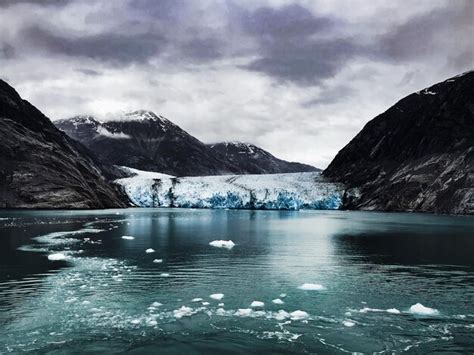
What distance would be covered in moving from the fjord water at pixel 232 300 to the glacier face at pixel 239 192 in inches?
4581

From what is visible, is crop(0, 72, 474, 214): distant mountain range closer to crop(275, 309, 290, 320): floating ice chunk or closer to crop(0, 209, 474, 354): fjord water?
crop(0, 209, 474, 354): fjord water

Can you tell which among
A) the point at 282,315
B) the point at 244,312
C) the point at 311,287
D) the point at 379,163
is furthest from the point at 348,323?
the point at 379,163

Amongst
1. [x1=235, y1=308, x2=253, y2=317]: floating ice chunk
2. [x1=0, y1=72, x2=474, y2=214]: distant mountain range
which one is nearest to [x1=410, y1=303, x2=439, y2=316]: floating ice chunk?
[x1=235, y1=308, x2=253, y2=317]: floating ice chunk

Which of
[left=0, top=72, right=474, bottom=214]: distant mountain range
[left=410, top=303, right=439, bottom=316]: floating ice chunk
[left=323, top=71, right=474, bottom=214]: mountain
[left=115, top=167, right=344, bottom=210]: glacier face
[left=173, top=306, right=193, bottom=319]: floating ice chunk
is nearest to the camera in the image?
[left=173, top=306, right=193, bottom=319]: floating ice chunk

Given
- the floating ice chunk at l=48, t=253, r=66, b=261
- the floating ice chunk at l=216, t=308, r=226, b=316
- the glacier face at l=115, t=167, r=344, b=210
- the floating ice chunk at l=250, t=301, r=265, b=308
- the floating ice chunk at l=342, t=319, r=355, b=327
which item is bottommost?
the floating ice chunk at l=342, t=319, r=355, b=327

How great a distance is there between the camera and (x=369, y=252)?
38.1 m

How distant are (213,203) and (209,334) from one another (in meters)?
144

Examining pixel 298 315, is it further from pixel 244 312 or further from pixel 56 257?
pixel 56 257

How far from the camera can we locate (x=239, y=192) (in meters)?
156

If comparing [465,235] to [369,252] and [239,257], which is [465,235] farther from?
[239,257]

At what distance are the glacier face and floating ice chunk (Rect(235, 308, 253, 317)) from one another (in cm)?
13612

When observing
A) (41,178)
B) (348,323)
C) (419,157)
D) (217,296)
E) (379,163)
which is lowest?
(348,323)

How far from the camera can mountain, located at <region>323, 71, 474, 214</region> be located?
5000 inches

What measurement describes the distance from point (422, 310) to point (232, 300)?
25.3 ft
